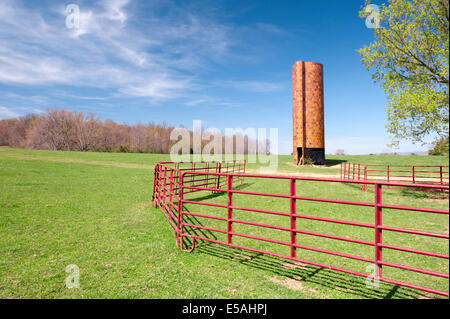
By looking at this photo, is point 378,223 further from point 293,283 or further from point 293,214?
point 293,283

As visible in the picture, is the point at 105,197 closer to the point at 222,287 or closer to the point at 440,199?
the point at 222,287

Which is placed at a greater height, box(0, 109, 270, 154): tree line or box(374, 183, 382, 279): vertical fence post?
box(0, 109, 270, 154): tree line

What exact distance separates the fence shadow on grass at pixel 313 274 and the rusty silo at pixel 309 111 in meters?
25.5

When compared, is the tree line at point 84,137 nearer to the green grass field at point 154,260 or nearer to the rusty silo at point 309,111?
the rusty silo at point 309,111

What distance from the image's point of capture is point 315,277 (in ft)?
12.3

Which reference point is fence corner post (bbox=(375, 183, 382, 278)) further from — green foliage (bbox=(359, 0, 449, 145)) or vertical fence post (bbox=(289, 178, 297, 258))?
green foliage (bbox=(359, 0, 449, 145))

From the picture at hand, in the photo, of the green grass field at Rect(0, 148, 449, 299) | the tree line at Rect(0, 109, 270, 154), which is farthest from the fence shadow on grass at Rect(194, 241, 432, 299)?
the tree line at Rect(0, 109, 270, 154)

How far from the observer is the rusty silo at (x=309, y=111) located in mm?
28438

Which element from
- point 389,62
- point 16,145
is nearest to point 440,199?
point 389,62

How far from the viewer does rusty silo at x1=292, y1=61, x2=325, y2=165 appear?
28.4 metres

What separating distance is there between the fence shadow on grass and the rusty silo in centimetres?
2551

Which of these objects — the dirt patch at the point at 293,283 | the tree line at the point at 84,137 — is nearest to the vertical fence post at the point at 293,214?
the dirt patch at the point at 293,283
